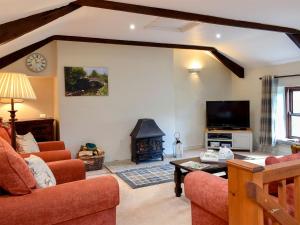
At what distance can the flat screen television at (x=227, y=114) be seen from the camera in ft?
21.1

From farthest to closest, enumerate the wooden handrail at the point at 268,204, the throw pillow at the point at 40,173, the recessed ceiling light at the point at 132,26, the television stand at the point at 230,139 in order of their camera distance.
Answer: the television stand at the point at 230,139 → the recessed ceiling light at the point at 132,26 → the throw pillow at the point at 40,173 → the wooden handrail at the point at 268,204

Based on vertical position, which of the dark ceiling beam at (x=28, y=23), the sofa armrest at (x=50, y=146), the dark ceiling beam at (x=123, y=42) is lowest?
the sofa armrest at (x=50, y=146)

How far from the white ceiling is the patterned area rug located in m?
2.48

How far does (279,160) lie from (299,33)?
3.67m

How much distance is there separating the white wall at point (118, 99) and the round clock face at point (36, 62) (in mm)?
298

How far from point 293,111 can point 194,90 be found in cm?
228

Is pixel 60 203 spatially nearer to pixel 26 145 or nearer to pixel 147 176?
pixel 26 145

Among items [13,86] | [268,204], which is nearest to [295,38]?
[268,204]

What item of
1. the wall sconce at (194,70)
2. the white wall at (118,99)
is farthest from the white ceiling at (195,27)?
the wall sconce at (194,70)

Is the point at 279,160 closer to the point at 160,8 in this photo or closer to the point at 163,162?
the point at 160,8

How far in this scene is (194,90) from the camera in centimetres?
668

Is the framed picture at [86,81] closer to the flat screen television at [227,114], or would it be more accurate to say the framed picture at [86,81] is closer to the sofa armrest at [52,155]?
the sofa armrest at [52,155]

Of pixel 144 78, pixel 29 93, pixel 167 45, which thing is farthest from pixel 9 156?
pixel 167 45

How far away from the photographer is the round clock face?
4.81 metres
